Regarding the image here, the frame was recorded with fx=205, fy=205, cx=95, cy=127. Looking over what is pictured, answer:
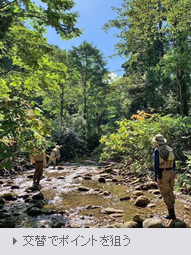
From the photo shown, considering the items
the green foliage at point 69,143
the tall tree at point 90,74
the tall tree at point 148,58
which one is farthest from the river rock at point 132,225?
the tall tree at point 90,74

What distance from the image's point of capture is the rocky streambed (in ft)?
15.3

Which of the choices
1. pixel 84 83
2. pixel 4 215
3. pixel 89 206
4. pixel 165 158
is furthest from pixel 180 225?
pixel 84 83

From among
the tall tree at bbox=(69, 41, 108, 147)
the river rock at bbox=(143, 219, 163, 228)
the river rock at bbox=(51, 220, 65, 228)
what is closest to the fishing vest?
the river rock at bbox=(143, 219, 163, 228)

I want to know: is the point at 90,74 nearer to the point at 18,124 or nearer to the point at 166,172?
the point at 166,172

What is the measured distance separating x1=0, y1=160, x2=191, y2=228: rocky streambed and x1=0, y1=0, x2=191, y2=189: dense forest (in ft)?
4.47

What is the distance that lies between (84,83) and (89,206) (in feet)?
75.4

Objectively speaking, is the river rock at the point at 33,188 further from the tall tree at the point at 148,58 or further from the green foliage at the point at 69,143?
the green foliage at the point at 69,143

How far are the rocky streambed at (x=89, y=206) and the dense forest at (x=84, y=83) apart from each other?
136 centimetres

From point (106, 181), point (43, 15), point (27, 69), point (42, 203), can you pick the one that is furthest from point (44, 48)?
point (106, 181)

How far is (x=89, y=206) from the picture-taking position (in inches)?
228

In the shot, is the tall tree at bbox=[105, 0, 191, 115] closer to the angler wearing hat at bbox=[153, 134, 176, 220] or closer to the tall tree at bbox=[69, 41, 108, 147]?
the tall tree at bbox=[69, 41, 108, 147]

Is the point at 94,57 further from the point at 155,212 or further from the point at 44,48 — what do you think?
the point at 155,212

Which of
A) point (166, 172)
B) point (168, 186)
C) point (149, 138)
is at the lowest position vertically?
point (168, 186)

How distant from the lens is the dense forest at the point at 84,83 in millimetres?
4328
